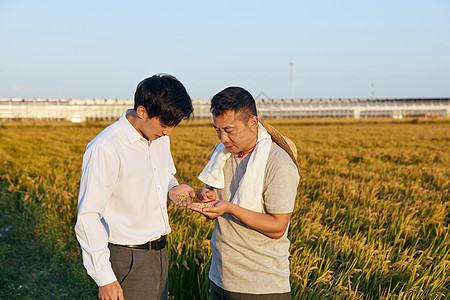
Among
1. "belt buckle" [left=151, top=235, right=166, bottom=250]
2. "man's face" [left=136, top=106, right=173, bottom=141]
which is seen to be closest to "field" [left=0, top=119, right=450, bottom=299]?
"belt buckle" [left=151, top=235, right=166, bottom=250]

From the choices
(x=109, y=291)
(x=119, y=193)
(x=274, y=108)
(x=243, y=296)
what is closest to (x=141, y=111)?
(x=119, y=193)

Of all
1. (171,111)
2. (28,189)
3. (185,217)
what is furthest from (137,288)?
(28,189)

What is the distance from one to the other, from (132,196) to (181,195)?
35cm

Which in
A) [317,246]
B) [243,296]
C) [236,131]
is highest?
[236,131]

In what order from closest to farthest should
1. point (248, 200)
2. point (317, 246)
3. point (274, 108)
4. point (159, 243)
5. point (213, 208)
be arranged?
point (213, 208), point (248, 200), point (159, 243), point (317, 246), point (274, 108)

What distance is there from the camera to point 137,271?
2420 millimetres

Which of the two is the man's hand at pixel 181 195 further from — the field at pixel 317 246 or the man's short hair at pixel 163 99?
the field at pixel 317 246

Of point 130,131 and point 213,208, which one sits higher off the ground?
point 130,131

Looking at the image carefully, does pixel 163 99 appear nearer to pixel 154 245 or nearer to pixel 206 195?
pixel 206 195

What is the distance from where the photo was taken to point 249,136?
7.39 ft

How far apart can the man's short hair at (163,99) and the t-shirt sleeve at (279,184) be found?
21.7 inches

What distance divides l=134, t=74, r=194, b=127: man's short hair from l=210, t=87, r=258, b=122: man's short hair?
0.18 metres

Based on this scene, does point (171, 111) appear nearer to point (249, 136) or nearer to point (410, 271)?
point (249, 136)

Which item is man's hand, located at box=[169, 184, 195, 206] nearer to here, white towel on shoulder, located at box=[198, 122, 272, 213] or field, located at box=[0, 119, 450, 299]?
white towel on shoulder, located at box=[198, 122, 272, 213]
